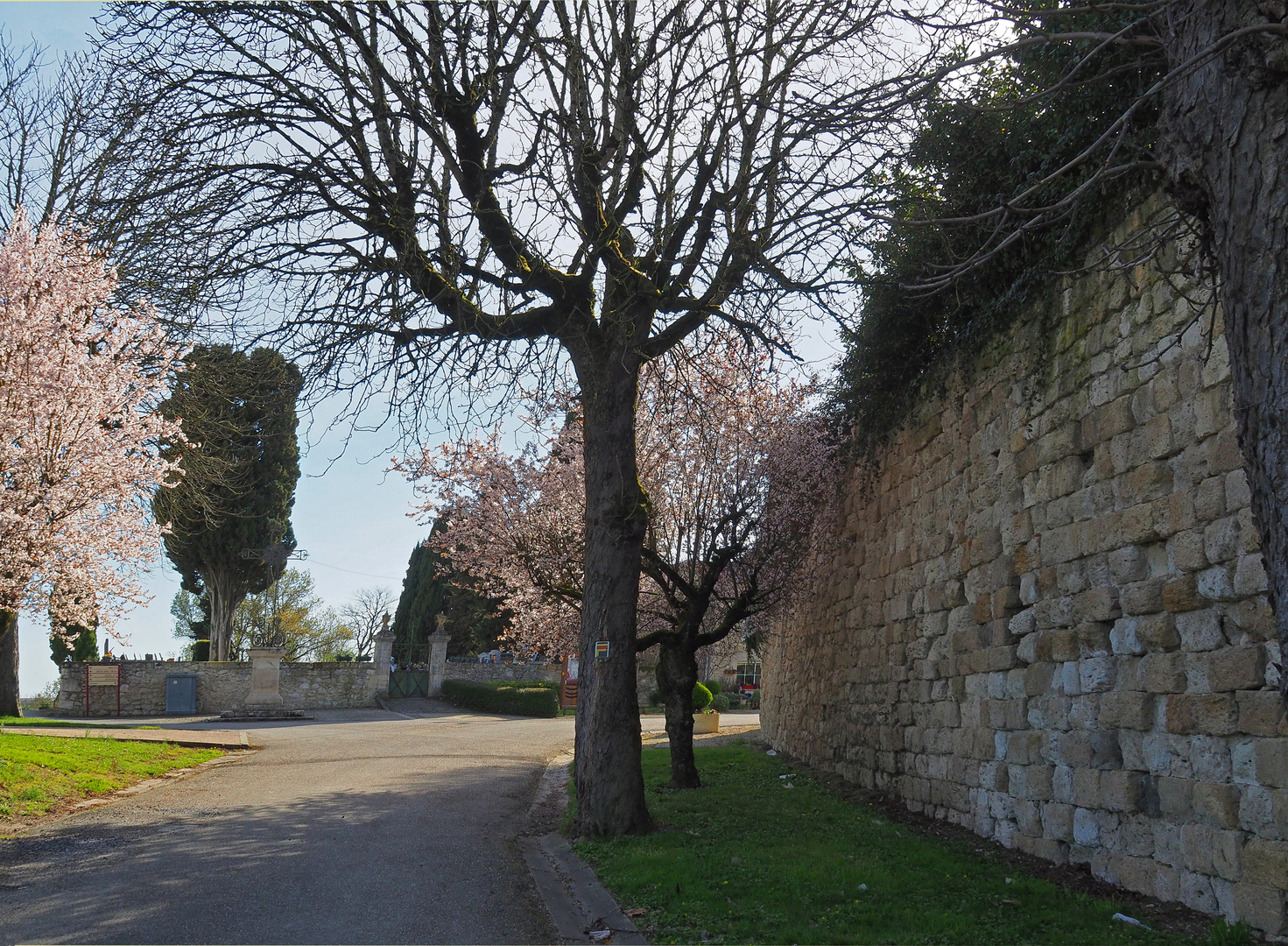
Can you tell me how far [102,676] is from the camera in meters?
24.1

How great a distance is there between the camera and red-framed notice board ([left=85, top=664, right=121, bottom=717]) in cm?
2394

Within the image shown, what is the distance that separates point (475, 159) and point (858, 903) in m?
6.29

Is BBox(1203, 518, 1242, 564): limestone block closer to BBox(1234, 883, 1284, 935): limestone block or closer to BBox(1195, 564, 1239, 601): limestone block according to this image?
BBox(1195, 564, 1239, 601): limestone block

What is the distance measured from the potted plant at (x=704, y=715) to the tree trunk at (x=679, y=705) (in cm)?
1179

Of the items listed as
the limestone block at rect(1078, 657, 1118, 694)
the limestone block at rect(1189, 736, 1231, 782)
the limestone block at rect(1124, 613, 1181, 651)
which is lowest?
the limestone block at rect(1189, 736, 1231, 782)

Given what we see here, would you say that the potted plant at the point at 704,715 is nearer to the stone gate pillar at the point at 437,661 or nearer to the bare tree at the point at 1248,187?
the stone gate pillar at the point at 437,661

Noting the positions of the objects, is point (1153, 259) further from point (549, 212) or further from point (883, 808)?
point (883, 808)

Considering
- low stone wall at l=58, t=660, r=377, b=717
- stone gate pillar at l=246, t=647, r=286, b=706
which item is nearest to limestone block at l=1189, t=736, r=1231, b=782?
stone gate pillar at l=246, t=647, r=286, b=706

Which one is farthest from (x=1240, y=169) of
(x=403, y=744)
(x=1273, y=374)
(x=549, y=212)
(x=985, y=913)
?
(x=403, y=744)

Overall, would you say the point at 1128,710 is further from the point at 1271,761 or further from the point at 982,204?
the point at 982,204

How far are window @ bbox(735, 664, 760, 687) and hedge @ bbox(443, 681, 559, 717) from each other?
14.1m

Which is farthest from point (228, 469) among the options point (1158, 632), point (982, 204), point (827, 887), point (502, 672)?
point (502, 672)

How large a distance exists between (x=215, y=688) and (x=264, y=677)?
10.3 feet

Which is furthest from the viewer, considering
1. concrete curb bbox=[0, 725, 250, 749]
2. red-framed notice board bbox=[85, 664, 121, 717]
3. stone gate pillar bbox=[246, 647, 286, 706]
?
red-framed notice board bbox=[85, 664, 121, 717]
